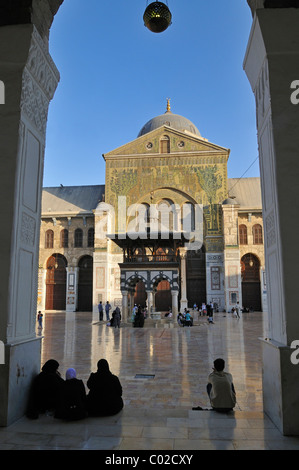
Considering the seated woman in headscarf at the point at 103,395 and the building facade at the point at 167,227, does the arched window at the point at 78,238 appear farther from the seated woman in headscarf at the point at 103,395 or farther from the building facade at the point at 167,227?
the seated woman in headscarf at the point at 103,395

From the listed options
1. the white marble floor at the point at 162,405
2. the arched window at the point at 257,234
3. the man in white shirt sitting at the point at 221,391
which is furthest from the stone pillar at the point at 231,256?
the man in white shirt sitting at the point at 221,391

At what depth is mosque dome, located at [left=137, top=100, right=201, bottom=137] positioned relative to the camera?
99.7 feet

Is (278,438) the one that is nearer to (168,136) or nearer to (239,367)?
(239,367)

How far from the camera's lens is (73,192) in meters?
29.5

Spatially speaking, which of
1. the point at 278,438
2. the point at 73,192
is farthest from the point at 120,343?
the point at 73,192

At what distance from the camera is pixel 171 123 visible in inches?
1203

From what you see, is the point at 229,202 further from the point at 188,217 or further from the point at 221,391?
the point at 221,391

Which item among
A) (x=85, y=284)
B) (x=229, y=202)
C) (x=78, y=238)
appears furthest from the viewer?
(x=78, y=238)

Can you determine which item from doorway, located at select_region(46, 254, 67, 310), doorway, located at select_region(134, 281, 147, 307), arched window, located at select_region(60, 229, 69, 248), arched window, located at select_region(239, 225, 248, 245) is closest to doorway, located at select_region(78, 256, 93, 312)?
doorway, located at select_region(46, 254, 67, 310)

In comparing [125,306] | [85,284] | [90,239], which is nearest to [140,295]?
[85,284]

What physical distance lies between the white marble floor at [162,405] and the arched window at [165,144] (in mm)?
16609

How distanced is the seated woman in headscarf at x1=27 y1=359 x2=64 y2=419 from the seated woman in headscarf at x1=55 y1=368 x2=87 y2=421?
0.11 metres

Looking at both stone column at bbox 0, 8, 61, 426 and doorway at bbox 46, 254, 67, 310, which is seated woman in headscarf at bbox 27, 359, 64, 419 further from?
doorway at bbox 46, 254, 67, 310

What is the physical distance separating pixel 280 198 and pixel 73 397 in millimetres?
2586
